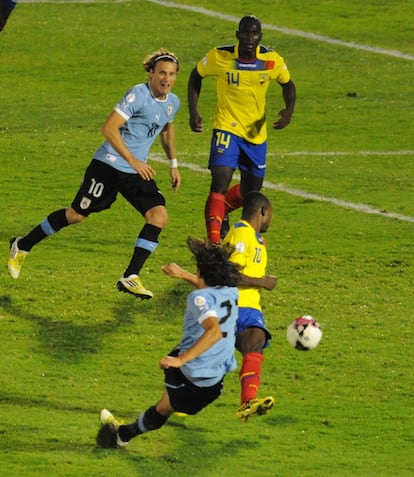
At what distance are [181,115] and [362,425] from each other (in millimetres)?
13026

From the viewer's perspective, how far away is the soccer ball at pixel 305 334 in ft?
45.2

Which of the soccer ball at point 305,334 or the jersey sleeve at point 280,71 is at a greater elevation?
the jersey sleeve at point 280,71

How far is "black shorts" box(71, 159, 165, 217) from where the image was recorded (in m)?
16.1

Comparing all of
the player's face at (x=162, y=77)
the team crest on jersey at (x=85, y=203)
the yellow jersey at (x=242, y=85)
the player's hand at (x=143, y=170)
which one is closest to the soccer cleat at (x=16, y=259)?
the team crest on jersey at (x=85, y=203)

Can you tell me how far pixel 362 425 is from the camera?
1395 centimetres

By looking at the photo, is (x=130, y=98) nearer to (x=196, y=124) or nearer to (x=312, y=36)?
(x=196, y=124)

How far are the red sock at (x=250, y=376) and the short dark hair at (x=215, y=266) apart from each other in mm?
1293

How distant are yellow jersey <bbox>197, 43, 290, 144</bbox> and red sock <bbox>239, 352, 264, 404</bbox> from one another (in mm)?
4973

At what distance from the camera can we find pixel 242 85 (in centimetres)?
1788

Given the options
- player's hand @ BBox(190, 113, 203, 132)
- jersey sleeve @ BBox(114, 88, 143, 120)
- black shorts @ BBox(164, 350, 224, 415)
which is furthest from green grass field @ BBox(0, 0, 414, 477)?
jersey sleeve @ BBox(114, 88, 143, 120)

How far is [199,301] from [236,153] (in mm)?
6097

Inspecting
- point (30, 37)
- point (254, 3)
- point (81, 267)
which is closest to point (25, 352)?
point (81, 267)

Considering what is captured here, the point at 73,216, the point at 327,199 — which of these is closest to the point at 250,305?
the point at 73,216

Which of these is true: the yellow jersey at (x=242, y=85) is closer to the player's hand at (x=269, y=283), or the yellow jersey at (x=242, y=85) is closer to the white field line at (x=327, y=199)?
the white field line at (x=327, y=199)
